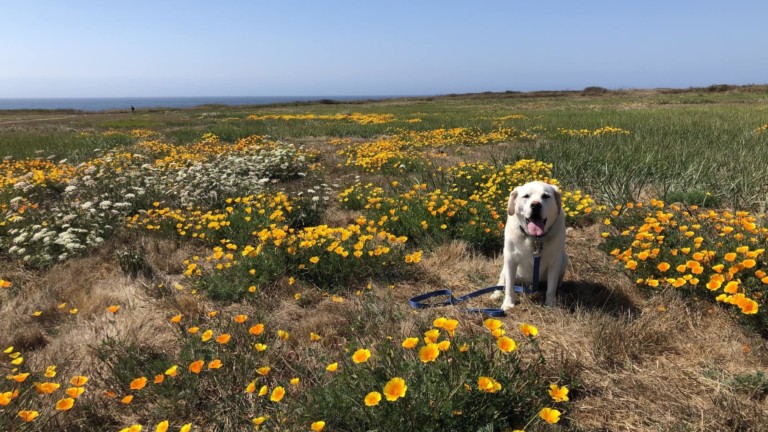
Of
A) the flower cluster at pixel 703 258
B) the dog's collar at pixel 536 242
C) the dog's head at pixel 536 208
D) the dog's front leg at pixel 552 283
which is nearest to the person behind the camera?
the flower cluster at pixel 703 258

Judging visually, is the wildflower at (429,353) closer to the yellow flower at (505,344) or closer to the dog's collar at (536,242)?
the yellow flower at (505,344)

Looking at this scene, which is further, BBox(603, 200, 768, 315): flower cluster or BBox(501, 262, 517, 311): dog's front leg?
BBox(501, 262, 517, 311): dog's front leg

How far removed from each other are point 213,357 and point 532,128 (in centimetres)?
1479

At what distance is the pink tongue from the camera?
3.21 metres

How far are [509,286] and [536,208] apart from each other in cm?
76

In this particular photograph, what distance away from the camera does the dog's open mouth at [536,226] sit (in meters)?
3.21

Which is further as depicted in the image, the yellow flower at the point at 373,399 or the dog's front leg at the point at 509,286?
the dog's front leg at the point at 509,286

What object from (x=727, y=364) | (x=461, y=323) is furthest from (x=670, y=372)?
(x=461, y=323)

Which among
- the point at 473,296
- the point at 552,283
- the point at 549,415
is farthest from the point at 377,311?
the point at 549,415

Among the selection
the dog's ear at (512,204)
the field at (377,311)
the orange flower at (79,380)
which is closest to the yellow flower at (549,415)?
the field at (377,311)

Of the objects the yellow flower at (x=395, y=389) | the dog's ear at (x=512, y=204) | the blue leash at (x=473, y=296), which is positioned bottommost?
the blue leash at (x=473, y=296)

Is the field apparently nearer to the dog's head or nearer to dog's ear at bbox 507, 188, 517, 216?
the dog's head

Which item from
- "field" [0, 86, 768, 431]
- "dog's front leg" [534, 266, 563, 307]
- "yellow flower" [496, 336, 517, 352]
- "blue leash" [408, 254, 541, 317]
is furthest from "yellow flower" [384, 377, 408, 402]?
"dog's front leg" [534, 266, 563, 307]

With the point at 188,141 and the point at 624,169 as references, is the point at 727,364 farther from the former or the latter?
the point at 188,141
